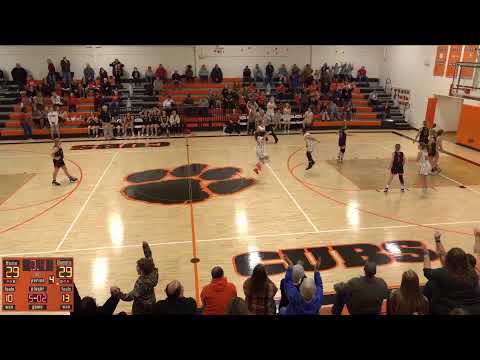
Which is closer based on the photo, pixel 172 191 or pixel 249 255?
pixel 249 255

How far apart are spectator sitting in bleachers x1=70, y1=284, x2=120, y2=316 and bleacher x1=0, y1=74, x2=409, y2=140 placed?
19.1 m

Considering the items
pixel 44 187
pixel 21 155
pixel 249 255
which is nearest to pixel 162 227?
pixel 249 255

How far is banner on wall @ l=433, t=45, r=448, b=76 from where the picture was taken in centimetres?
2108

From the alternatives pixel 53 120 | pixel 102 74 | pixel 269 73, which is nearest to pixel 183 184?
pixel 53 120

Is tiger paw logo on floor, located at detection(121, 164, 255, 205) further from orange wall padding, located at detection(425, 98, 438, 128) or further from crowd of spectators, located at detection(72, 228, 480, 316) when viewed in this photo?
orange wall padding, located at detection(425, 98, 438, 128)

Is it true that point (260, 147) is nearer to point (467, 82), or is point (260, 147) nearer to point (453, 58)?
point (467, 82)

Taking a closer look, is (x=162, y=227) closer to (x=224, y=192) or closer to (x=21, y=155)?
(x=224, y=192)

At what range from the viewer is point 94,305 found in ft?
14.0

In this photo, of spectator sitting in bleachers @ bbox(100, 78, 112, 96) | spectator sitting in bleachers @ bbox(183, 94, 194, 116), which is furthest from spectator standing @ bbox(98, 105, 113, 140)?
spectator sitting in bleachers @ bbox(183, 94, 194, 116)

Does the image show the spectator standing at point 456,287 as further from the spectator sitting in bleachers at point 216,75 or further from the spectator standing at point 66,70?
the spectator standing at point 66,70
